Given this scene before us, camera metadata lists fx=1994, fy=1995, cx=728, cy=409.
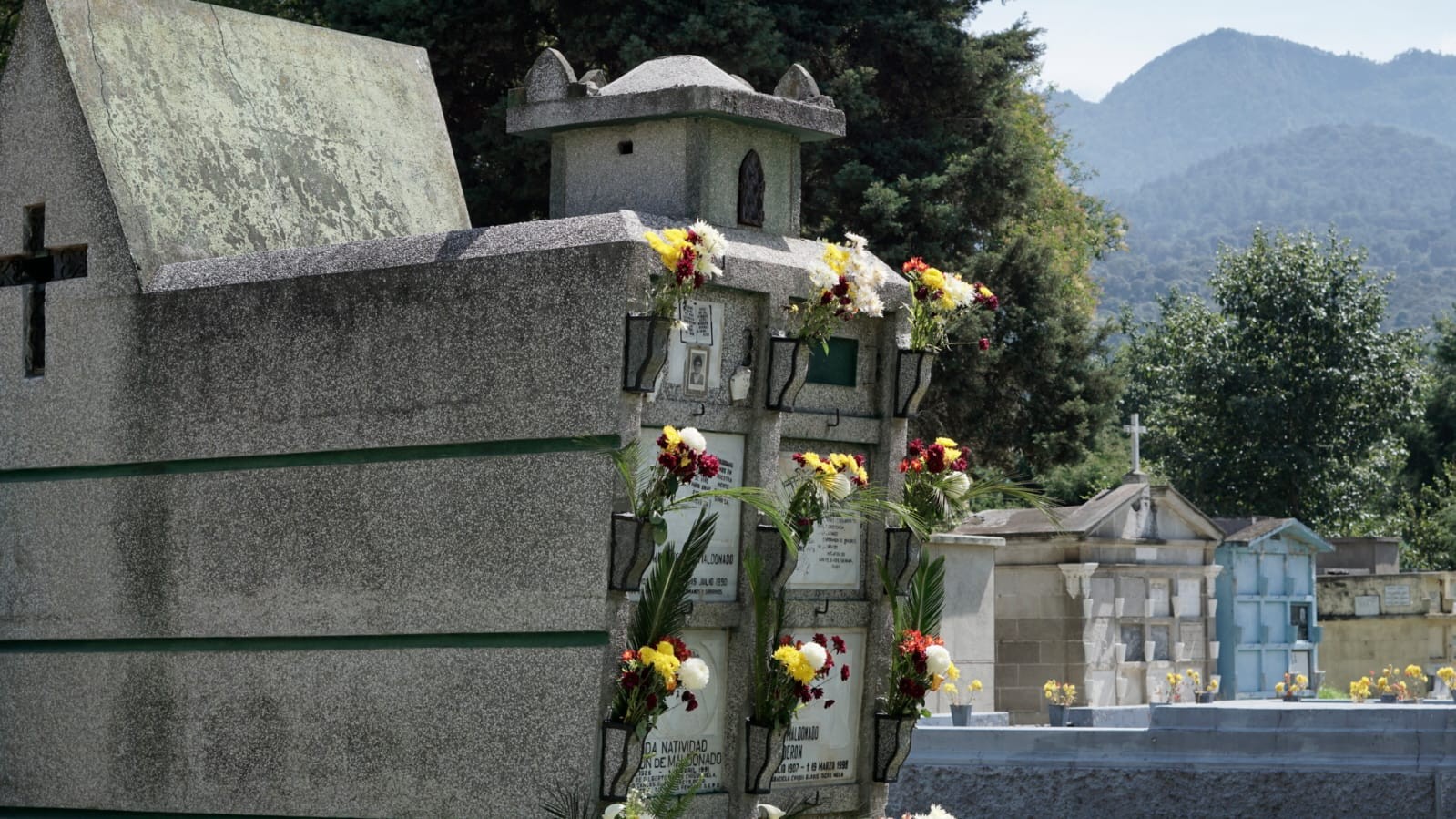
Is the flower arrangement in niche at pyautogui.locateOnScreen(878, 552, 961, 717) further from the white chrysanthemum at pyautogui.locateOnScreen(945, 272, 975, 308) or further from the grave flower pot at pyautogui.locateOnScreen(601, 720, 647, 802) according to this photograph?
the grave flower pot at pyautogui.locateOnScreen(601, 720, 647, 802)

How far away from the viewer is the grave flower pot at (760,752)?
30.1 feet

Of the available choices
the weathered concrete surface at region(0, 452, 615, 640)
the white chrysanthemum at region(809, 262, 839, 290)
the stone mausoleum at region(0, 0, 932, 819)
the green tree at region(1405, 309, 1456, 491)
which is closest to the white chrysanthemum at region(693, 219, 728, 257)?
the stone mausoleum at region(0, 0, 932, 819)

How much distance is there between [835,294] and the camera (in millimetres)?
9289

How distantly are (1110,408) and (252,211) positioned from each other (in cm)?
1648

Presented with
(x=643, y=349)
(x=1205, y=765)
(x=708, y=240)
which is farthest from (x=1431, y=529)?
(x=643, y=349)

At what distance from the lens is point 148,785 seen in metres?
9.95

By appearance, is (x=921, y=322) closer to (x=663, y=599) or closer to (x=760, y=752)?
(x=663, y=599)

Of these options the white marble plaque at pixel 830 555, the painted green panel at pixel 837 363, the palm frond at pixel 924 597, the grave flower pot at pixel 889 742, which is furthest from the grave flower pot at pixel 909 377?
the grave flower pot at pixel 889 742

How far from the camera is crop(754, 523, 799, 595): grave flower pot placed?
922 cm

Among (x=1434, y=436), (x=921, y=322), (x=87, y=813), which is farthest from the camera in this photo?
(x=1434, y=436)

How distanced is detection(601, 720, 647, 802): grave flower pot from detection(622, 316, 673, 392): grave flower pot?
1444mm

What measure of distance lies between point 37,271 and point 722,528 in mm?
4230

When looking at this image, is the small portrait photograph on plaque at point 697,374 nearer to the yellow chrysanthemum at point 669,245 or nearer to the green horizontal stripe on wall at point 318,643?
the yellow chrysanthemum at point 669,245

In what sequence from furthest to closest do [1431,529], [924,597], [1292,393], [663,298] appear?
1. [1431,529]
2. [1292,393]
3. [924,597]
4. [663,298]
